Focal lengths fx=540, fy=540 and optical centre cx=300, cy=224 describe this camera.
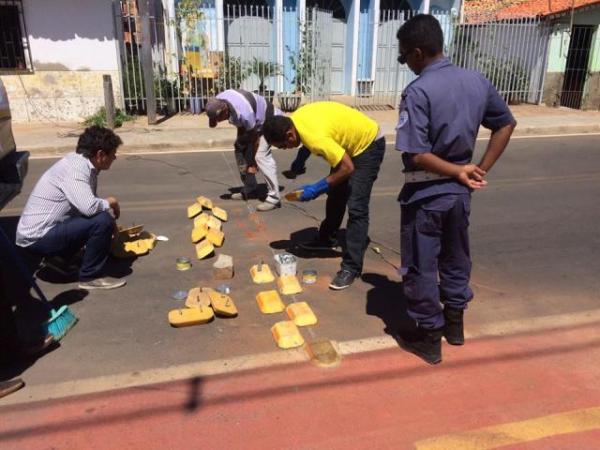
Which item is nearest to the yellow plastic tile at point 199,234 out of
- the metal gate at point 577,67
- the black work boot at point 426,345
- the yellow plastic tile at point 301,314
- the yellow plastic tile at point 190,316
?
the yellow plastic tile at point 190,316

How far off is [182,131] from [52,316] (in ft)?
27.1

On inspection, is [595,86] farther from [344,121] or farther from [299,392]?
[299,392]

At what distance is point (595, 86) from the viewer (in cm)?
1547

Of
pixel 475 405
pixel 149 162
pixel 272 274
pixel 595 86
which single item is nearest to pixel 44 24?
pixel 149 162

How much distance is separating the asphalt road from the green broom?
9 centimetres

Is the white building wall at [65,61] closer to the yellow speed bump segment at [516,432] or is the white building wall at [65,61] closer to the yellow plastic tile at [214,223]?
the yellow plastic tile at [214,223]

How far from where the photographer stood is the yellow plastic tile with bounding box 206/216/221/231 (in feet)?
18.0

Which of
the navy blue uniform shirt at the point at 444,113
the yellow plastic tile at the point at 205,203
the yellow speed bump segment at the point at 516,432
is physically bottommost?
the yellow speed bump segment at the point at 516,432

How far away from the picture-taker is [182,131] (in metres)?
11.4

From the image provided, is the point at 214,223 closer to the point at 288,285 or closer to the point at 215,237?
the point at 215,237

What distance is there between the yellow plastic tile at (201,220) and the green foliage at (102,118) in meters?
6.89

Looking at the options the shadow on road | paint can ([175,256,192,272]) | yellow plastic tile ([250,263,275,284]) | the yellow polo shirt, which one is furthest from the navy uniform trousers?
paint can ([175,256,192,272])

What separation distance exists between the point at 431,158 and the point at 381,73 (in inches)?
550

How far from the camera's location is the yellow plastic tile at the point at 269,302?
3885 millimetres
